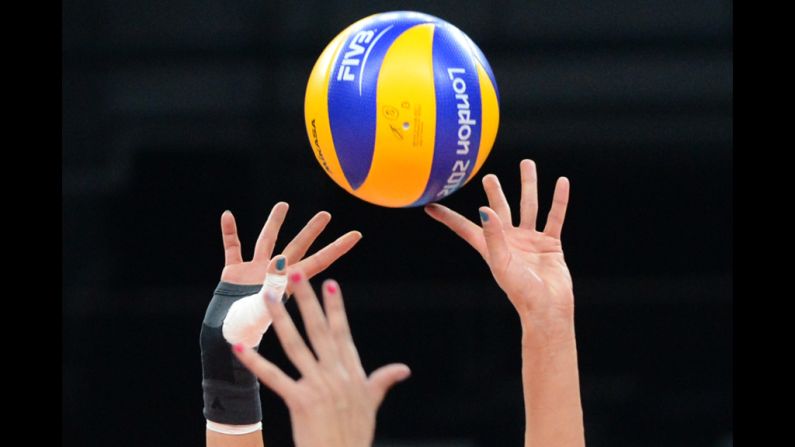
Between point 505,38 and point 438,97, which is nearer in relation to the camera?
point 438,97

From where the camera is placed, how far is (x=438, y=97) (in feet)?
8.94

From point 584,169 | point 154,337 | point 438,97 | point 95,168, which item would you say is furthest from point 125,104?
point 438,97

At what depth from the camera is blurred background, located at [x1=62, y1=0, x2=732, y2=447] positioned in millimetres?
5641

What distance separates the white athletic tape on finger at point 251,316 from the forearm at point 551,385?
27.8 inches

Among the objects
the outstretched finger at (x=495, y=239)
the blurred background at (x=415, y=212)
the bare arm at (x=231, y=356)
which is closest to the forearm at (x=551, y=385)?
the outstretched finger at (x=495, y=239)

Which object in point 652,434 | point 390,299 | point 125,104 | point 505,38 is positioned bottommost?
point 652,434

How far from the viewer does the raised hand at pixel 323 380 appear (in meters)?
1.82

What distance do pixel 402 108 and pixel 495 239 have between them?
1.56ft

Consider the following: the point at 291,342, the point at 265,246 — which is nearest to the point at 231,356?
the point at 265,246

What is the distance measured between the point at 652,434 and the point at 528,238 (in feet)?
10.5

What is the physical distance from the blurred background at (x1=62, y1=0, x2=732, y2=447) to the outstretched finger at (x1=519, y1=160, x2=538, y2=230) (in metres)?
2.71

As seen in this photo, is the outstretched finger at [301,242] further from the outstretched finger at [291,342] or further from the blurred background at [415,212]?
the blurred background at [415,212]

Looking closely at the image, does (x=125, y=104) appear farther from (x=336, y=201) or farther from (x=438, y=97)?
(x=438, y=97)

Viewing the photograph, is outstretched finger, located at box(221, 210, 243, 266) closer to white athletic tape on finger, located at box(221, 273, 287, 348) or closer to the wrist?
white athletic tape on finger, located at box(221, 273, 287, 348)
